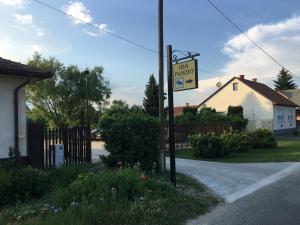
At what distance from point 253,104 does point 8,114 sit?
39.7 m

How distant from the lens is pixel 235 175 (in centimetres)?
1457

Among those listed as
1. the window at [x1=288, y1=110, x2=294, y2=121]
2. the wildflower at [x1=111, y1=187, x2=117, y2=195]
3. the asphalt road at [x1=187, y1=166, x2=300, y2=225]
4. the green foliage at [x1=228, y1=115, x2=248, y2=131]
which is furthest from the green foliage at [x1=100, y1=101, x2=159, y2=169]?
the window at [x1=288, y1=110, x2=294, y2=121]

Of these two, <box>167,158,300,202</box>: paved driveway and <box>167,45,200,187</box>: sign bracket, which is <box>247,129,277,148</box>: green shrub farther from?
<box>167,45,200,187</box>: sign bracket

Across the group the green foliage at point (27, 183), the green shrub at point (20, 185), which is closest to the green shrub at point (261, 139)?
the green foliage at point (27, 183)

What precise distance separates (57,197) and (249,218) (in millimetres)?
3776

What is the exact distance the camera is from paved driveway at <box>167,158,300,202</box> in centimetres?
1166

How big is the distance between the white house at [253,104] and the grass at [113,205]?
39.2 metres

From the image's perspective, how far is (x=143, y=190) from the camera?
899 centimetres

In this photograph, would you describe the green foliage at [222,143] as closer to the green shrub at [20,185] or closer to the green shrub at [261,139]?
the green shrub at [261,139]

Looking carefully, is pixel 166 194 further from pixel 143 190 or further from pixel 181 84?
pixel 181 84

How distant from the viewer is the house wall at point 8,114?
13031mm

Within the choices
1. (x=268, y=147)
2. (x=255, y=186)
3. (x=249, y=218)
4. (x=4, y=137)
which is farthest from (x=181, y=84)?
(x=268, y=147)

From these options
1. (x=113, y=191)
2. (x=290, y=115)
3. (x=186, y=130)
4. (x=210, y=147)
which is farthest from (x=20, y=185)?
(x=290, y=115)

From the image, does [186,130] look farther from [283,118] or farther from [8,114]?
[283,118]
